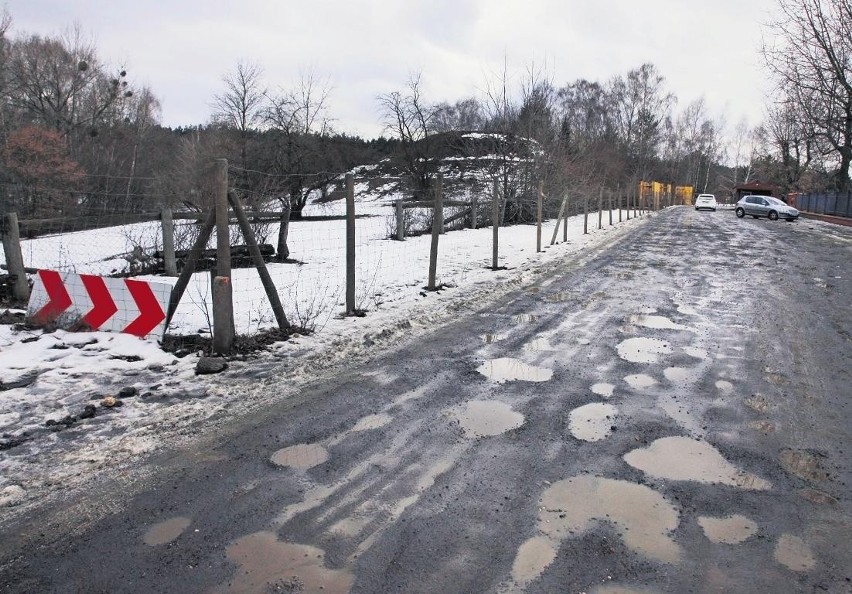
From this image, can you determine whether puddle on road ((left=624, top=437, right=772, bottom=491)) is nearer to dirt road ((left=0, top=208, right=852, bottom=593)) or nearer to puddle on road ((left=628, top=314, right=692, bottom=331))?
dirt road ((left=0, top=208, right=852, bottom=593))

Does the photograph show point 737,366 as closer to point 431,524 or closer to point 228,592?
point 431,524

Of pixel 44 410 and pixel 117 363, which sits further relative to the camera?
pixel 117 363

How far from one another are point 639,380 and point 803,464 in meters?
1.53

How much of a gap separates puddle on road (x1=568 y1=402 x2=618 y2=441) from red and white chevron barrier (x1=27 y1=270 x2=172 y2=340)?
13.9 feet

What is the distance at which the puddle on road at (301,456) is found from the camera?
335cm

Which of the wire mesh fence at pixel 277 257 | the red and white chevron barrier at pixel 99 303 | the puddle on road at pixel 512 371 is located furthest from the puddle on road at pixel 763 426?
the red and white chevron barrier at pixel 99 303

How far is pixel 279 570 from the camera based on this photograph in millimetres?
2385

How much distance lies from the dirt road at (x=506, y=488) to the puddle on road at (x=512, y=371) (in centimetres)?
3

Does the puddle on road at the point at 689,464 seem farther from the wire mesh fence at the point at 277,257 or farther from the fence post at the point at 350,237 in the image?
the fence post at the point at 350,237

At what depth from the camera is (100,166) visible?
4341 centimetres

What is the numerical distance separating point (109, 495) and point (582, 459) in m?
2.69

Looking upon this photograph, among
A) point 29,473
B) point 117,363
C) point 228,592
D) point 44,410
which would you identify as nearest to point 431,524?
point 228,592

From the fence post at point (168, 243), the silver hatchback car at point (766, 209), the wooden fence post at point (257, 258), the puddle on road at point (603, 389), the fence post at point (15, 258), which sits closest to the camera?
the puddle on road at point (603, 389)

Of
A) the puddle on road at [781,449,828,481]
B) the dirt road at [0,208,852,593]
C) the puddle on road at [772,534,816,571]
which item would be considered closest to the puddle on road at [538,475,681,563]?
the dirt road at [0,208,852,593]
